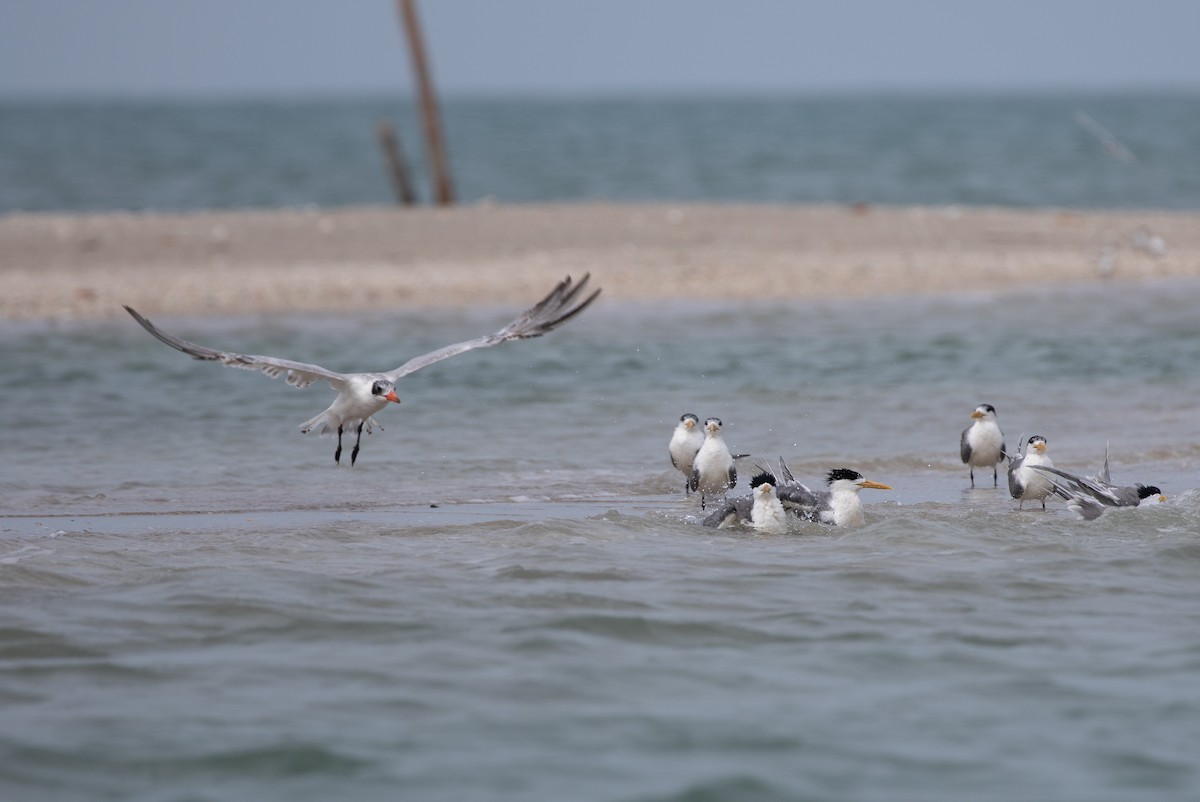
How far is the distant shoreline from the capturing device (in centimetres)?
2030

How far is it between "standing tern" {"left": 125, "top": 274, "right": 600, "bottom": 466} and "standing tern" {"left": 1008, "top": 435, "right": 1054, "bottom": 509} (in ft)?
9.78

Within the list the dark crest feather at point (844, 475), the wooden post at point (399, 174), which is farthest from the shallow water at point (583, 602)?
the wooden post at point (399, 174)

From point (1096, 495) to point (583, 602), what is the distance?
3.51 metres

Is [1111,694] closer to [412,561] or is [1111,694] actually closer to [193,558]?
[412,561]

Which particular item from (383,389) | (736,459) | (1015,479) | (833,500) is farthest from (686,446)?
(1015,479)

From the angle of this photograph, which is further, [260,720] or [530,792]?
[260,720]

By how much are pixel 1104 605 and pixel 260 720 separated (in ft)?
13.6

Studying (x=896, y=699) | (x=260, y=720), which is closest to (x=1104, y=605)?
(x=896, y=699)

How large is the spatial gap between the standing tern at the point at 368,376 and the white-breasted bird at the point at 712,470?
1.28m

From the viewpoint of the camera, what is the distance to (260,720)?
6.78 meters

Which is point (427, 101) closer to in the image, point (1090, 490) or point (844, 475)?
point (844, 475)

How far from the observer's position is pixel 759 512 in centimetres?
1000

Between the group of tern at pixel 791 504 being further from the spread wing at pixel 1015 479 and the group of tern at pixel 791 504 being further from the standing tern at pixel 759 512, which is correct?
the spread wing at pixel 1015 479

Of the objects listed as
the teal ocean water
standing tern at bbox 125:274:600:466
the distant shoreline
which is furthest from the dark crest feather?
the distant shoreline
